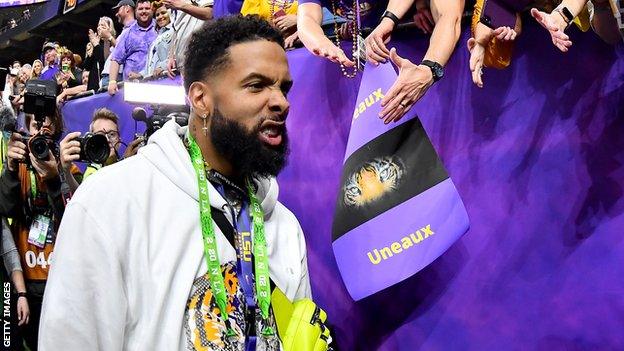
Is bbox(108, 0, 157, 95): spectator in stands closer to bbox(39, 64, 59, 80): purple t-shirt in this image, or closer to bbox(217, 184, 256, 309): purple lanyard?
bbox(39, 64, 59, 80): purple t-shirt

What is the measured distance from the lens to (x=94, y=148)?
2521 millimetres

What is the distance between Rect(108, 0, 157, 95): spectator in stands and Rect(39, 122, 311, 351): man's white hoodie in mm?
4422

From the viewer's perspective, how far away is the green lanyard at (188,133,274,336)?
50.7 inches

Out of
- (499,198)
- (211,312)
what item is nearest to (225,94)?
(211,312)

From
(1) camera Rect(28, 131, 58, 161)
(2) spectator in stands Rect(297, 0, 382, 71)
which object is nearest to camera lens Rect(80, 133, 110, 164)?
(1) camera Rect(28, 131, 58, 161)

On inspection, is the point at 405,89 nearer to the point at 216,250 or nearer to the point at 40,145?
the point at 216,250

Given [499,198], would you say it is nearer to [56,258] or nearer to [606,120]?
[606,120]

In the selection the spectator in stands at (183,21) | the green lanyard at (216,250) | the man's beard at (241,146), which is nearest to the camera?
the green lanyard at (216,250)

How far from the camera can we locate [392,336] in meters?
2.44

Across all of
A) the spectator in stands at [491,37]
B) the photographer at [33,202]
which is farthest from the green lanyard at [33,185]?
the spectator in stands at [491,37]

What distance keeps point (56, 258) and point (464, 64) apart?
166 centimetres

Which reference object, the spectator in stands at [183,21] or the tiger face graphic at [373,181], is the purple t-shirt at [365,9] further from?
the spectator in stands at [183,21]

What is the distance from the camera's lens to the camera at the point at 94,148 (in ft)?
8.21

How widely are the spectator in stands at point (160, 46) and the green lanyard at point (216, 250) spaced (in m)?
3.12
